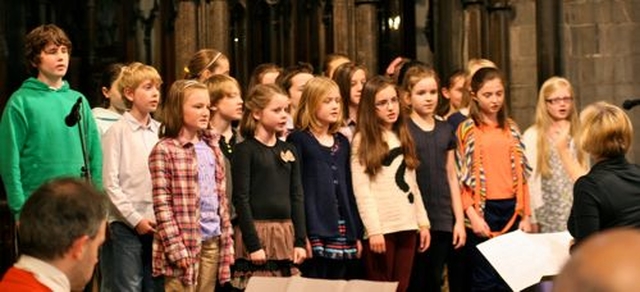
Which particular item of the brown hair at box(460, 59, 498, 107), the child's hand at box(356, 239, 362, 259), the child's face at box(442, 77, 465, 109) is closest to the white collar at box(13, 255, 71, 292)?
the child's hand at box(356, 239, 362, 259)

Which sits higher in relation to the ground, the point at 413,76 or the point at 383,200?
the point at 413,76

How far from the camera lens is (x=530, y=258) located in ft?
18.8

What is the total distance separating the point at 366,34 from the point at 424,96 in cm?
341

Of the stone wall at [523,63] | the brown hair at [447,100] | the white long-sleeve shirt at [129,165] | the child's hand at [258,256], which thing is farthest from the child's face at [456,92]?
the white long-sleeve shirt at [129,165]

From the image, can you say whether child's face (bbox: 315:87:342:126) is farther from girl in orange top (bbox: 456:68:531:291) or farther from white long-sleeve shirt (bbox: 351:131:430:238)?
girl in orange top (bbox: 456:68:531:291)

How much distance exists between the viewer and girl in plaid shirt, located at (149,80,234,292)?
5660 mm

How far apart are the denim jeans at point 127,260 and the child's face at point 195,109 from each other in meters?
0.58

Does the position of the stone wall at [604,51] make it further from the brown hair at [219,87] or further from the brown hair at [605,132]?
the brown hair at [605,132]

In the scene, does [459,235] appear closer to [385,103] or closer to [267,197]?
[385,103]

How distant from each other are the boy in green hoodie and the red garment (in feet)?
9.21

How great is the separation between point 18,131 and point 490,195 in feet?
8.66

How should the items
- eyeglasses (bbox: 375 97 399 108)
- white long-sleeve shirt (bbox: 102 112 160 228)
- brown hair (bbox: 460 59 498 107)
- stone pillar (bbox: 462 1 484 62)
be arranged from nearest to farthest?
white long-sleeve shirt (bbox: 102 112 160 228)
eyeglasses (bbox: 375 97 399 108)
brown hair (bbox: 460 59 498 107)
stone pillar (bbox: 462 1 484 62)

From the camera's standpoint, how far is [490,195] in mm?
6926

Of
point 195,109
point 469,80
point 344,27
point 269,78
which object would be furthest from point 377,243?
point 344,27
